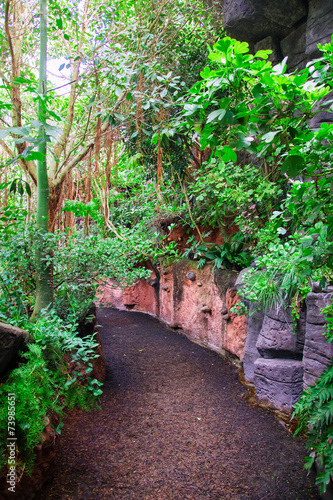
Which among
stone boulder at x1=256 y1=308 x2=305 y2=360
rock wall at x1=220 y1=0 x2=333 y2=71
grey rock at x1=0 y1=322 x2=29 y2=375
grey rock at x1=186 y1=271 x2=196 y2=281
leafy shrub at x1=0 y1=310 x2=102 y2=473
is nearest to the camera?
leafy shrub at x1=0 y1=310 x2=102 y2=473

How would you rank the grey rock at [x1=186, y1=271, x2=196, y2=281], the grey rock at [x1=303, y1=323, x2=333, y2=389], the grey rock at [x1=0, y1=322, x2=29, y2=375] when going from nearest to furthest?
1. the grey rock at [x1=0, y1=322, x2=29, y2=375]
2. the grey rock at [x1=303, y1=323, x2=333, y2=389]
3. the grey rock at [x1=186, y1=271, x2=196, y2=281]

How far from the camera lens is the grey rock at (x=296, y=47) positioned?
14.6 ft

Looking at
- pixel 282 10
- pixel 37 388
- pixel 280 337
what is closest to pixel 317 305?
pixel 280 337

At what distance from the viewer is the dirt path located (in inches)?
85.4

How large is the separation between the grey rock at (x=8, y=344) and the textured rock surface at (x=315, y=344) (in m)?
2.18

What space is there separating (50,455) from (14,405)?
479mm

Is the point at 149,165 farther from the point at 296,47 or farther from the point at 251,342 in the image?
the point at 251,342

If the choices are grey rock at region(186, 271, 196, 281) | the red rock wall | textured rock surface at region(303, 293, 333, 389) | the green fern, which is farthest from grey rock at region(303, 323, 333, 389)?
grey rock at region(186, 271, 196, 281)

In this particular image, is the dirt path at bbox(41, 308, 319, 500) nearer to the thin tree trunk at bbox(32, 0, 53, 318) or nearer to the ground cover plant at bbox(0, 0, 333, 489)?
the ground cover plant at bbox(0, 0, 333, 489)

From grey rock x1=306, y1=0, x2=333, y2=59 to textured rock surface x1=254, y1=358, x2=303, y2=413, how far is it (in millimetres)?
3433

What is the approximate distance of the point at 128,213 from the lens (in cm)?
670

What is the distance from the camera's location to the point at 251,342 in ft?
12.2

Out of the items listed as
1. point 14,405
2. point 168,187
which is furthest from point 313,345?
point 168,187

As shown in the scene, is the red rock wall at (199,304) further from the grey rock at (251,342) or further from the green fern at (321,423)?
the green fern at (321,423)
